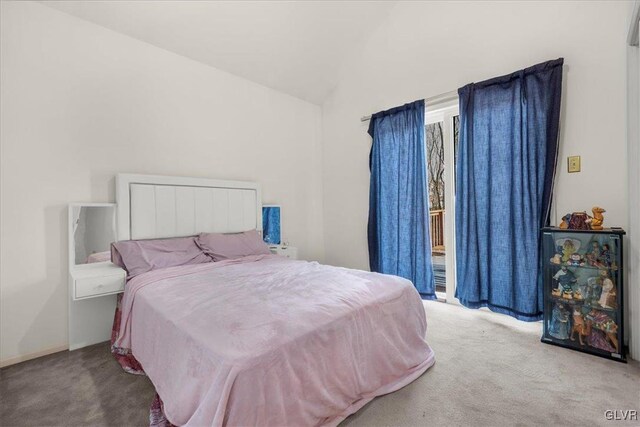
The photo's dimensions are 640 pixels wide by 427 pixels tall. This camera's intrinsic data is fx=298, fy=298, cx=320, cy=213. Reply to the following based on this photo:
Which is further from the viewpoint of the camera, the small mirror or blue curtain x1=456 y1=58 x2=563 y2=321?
blue curtain x1=456 y1=58 x2=563 y2=321

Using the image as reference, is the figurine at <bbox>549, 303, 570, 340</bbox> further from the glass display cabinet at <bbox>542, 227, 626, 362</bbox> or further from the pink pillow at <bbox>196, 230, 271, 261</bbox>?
the pink pillow at <bbox>196, 230, 271, 261</bbox>

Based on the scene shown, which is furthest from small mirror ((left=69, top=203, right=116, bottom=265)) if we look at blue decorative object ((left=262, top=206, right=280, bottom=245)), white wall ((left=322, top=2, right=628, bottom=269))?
white wall ((left=322, top=2, right=628, bottom=269))

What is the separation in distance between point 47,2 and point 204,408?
3127 millimetres

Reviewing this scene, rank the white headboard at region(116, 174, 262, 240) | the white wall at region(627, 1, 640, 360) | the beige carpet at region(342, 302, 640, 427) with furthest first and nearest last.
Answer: the white headboard at region(116, 174, 262, 240)
the white wall at region(627, 1, 640, 360)
the beige carpet at region(342, 302, 640, 427)

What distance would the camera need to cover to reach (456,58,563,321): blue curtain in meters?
2.44

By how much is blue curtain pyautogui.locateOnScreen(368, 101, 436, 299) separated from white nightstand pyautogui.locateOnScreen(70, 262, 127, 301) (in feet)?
8.43

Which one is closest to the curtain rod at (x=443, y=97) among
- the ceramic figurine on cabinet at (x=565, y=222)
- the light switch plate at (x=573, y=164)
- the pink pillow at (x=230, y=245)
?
the light switch plate at (x=573, y=164)

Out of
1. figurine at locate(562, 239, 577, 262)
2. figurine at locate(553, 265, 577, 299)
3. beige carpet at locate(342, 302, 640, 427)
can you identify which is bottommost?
beige carpet at locate(342, 302, 640, 427)

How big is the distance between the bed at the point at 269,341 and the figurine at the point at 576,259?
1.22 m

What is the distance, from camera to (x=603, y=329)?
6.64 ft

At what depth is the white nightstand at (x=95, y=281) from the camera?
2.08 meters

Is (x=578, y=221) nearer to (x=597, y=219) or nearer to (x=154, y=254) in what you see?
(x=597, y=219)

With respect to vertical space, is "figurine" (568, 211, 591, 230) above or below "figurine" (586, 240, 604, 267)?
above

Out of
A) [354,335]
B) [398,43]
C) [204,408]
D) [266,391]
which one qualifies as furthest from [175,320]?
[398,43]
